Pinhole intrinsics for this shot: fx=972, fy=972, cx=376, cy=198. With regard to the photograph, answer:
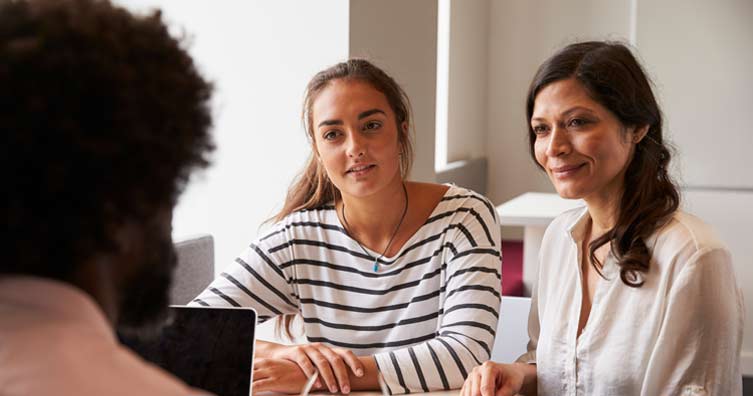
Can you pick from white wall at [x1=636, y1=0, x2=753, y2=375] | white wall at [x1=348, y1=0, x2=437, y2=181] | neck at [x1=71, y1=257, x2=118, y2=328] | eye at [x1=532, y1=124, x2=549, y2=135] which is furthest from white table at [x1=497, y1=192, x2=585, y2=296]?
neck at [x1=71, y1=257, x2=118, y2=328]

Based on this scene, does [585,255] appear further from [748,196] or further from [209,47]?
[748,196]

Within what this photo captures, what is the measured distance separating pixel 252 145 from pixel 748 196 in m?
2.58

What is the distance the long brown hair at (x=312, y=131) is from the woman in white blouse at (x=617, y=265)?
0.35 meters

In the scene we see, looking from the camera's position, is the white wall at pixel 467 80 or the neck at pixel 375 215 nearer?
the neck at pixel 375 215

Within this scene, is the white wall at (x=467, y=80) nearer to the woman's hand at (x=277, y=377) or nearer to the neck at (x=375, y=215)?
the neck at (x=375, y=215)

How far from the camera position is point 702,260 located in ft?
5.10

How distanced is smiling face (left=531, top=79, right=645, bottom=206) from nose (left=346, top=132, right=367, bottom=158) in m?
0.37

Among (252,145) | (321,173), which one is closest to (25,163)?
(321,173)

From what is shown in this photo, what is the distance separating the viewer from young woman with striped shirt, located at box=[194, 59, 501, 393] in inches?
75.2

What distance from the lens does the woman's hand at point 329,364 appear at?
5.44 feet

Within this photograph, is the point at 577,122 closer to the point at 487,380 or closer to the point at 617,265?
the point at 617,265

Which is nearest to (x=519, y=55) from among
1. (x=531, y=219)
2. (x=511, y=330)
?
(x=531, y=219)

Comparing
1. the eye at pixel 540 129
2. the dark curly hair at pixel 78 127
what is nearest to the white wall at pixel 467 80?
the eye at pixel 540 129

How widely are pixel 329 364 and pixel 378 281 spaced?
0.31 meters
